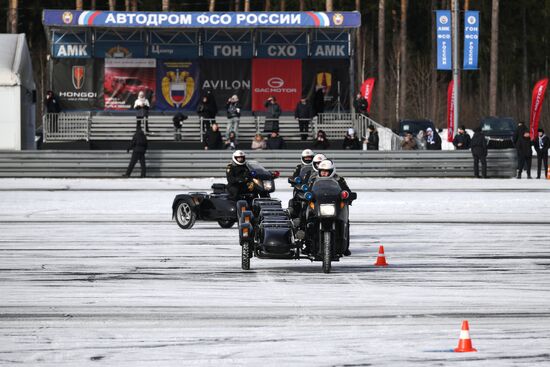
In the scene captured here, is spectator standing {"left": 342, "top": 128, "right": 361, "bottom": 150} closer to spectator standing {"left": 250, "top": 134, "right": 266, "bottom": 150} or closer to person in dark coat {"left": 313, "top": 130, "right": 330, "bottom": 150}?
person in dark coat {"left": 313, "top": 130, "right": 330, "bottom": 150}

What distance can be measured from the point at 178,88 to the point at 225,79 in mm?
1832

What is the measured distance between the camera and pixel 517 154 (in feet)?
129

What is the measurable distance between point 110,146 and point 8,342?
34.1 metres

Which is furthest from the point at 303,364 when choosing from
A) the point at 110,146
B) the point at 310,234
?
the point at 110,146

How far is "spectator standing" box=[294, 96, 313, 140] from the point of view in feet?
141

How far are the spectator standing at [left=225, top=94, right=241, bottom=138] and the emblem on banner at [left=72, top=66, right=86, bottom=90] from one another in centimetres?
631

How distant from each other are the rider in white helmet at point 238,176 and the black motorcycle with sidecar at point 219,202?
0.09m

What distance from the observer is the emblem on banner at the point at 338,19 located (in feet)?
143

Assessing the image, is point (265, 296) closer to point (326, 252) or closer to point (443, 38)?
point (326, 252)

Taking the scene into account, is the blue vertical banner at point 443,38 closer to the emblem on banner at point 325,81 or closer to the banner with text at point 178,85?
the emblem on banner at point 325,81

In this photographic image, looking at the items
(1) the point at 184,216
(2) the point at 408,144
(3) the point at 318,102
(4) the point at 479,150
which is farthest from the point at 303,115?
(1) the point at 184,216

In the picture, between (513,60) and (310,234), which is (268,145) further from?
(513,60)

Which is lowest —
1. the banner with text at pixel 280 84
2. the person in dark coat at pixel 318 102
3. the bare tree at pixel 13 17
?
the person in dark coat at pixel 318 102

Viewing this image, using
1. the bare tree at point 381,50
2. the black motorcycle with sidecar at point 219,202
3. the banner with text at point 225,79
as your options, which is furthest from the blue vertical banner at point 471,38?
the black motorcycle with sidecar at point 219,202
